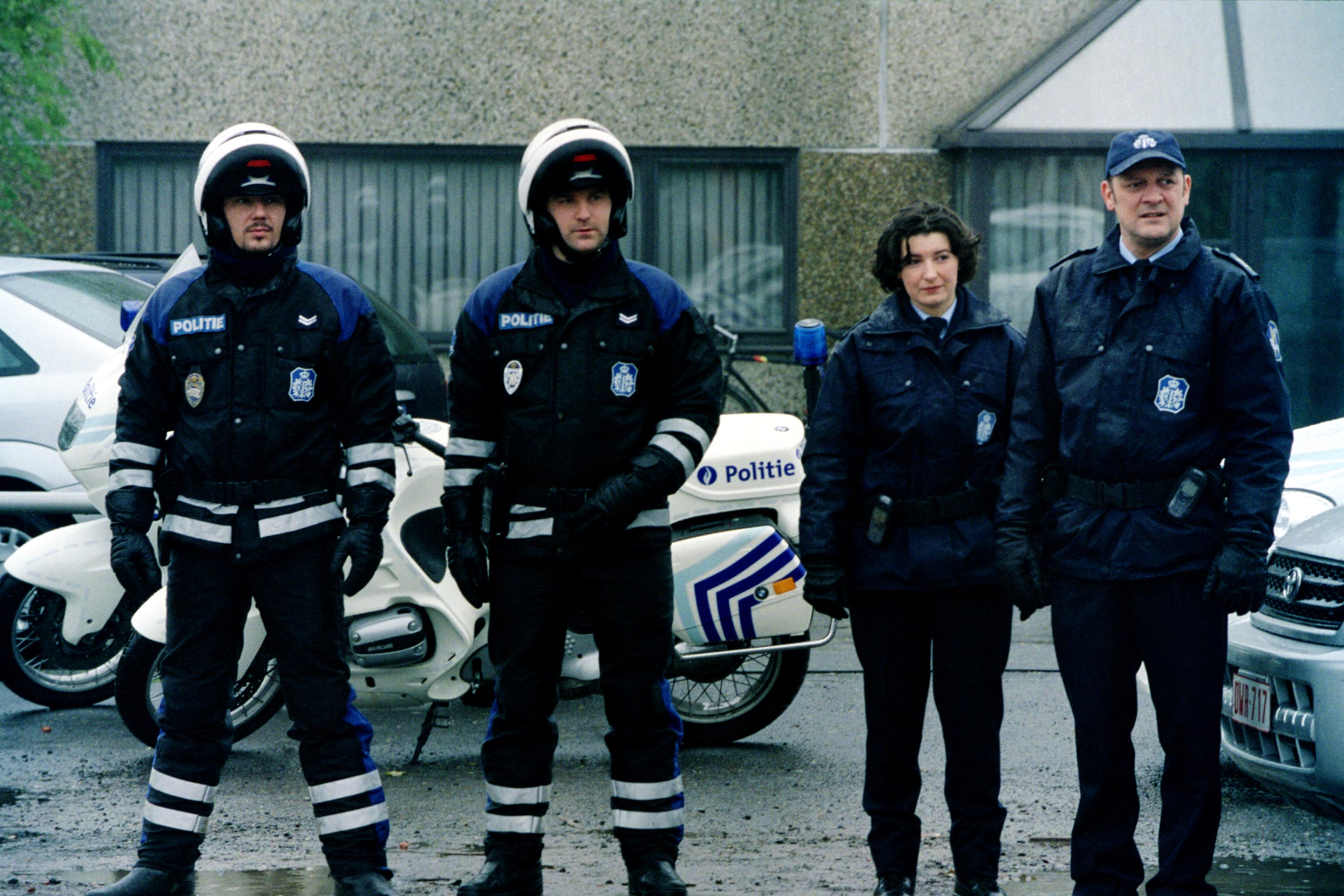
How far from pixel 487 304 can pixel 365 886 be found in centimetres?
152

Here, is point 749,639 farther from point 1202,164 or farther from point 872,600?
point 1202,164

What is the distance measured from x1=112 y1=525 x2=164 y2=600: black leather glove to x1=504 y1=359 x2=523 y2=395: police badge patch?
102 centimetres

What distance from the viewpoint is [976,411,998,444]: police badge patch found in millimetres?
4336

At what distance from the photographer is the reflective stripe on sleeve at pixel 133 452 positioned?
4469 mm

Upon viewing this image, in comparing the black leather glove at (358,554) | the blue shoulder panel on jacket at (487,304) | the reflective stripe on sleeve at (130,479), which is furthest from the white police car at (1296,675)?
the reflective stripe on sleeve at (130,479)

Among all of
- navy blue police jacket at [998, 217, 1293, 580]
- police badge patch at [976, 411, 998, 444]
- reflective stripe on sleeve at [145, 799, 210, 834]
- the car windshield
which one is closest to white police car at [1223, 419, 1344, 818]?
navy blue police jacket at [998, 217, 1293, 580]

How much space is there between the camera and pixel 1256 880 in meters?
4.59

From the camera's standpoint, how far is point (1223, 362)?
3982 mm

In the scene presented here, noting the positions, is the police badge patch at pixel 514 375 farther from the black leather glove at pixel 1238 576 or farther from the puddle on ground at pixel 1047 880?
the black leather glove at pixel 1238 576

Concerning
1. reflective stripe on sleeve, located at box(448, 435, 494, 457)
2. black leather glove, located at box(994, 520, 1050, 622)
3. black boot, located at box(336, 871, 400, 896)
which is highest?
reflective stripe on sleeve, located at box(448, 435, 494, 457)

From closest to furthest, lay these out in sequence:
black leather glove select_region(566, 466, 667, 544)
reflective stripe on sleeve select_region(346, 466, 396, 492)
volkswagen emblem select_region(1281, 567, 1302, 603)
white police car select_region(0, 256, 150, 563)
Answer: black leather glove select_region(566, 466, 667, 544)
reflective stripe on sleeve select_region(346, 466, 396, 492)
volkswagen emblem select_region(1281, 567, 1302, 603)
white police car select_region(0, 256, 150, 563)

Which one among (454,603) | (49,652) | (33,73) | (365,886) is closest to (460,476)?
(365,886)

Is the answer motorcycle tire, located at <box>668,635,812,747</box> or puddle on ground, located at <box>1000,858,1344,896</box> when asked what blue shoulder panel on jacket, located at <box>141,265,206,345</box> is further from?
puddle on ground, located at <box>1000,858,1344,896</box>

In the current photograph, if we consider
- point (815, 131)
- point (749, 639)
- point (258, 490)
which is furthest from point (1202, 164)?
point (258, 490)
